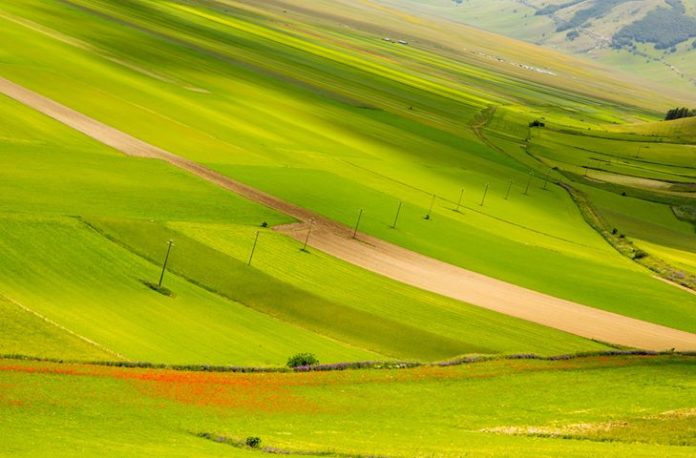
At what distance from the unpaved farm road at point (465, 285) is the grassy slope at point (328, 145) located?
341 centimetres

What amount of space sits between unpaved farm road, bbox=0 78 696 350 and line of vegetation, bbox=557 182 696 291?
2175cm

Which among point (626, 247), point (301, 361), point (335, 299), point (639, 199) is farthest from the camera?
point (639, 199)

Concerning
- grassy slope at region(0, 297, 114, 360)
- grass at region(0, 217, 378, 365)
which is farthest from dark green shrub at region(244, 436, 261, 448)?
grass at region(0, 217, 378, 365)

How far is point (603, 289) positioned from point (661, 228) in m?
55.0

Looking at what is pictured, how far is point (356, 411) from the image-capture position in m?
54.3

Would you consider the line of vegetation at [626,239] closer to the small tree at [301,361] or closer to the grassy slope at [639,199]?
the grassy slope at [639,199]

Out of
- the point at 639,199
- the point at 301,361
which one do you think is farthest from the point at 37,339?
the point at 639,199

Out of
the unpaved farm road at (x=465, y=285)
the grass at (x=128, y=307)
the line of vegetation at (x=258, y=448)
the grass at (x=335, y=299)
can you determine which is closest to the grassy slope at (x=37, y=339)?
the grass at (x=128, y=307)

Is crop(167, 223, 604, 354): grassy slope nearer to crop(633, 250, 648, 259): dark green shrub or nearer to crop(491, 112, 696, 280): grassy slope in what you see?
crop(633, 250, 648, 259): dark green shrub

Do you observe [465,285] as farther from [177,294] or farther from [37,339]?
[37,339]

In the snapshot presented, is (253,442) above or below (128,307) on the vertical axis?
above

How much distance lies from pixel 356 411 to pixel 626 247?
75.4 metres

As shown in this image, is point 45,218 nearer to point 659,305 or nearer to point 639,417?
point 639,417

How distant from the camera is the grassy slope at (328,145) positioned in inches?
4018
